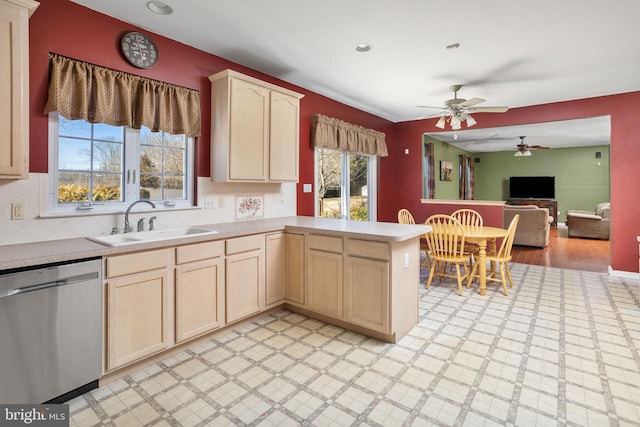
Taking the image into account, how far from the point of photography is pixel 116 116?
2537 millimetres

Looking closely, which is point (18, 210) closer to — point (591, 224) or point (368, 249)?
point (368, 249)

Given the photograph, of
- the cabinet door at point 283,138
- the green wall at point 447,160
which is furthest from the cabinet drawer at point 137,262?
the green wall at point 447,160

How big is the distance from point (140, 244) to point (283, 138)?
75.0 inches

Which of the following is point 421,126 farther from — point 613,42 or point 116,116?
point 116,116


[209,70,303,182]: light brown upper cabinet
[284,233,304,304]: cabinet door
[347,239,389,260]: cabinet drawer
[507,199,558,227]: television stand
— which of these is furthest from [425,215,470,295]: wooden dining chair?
[507,199,558,227]: television stand

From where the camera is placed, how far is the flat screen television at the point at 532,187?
402 inches

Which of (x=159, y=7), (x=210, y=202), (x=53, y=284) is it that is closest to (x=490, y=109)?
(x=210, y=202)

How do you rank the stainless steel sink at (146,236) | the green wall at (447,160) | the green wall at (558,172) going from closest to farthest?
the stainless steel sink at (146,236)
the green wall at (447,160)
the green wall at (558,172)

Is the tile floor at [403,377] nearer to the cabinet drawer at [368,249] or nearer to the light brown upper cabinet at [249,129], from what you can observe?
the cabinet drawer at [368,249]

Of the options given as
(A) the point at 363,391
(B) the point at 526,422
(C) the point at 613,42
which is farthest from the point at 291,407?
(C) the point at 613,42

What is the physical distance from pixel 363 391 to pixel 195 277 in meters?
1.39

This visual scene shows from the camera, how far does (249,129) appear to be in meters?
3.20

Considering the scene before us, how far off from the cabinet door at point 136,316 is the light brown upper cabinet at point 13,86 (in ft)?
2.76

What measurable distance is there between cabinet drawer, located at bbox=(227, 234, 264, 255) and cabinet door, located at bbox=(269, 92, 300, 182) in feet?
2.61
